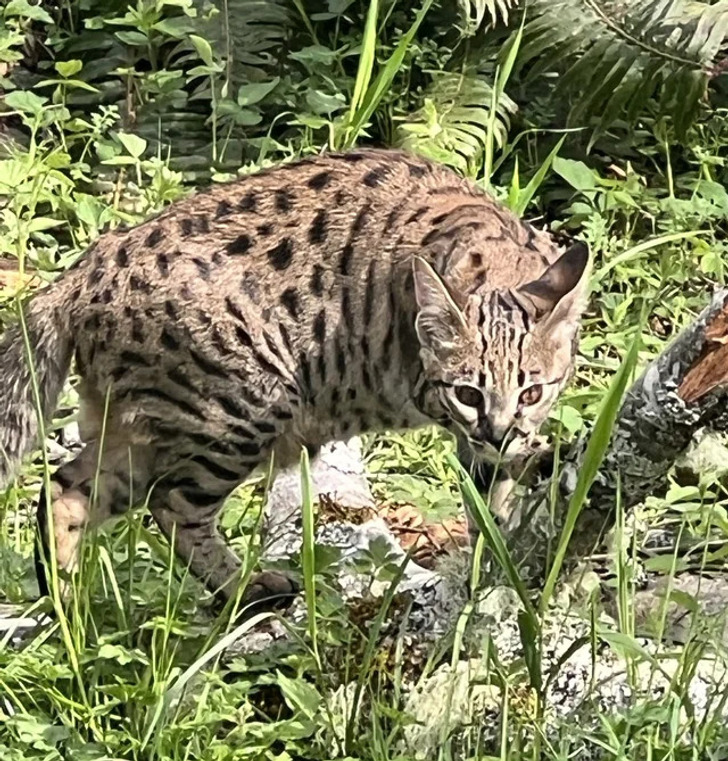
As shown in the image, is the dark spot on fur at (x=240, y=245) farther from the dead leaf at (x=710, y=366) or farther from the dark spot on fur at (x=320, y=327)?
the dead leaf at (x=710, y=366)

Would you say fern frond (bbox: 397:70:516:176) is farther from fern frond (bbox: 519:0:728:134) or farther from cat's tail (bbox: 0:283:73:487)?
cat's tail (bbox: 0:283:73:487)

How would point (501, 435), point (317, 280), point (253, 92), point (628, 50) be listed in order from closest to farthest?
point (501, 435)
point (317, 280)
point (628, 50)
point (253, 92)

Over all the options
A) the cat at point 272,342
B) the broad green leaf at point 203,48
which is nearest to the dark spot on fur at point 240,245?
the cat at point 272,342

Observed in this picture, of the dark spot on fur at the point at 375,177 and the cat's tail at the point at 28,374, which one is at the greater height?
the dark spot on fur at the point at 375,177

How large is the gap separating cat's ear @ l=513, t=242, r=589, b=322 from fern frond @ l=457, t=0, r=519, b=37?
→ 2636 mm

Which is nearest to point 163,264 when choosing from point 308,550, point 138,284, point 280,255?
point 138,284

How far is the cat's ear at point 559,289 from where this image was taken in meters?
3.78

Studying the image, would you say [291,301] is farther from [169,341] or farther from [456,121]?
[456,121]

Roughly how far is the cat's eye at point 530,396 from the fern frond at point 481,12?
2.82m

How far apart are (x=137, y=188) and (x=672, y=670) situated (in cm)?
340

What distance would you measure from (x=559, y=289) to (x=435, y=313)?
31cm

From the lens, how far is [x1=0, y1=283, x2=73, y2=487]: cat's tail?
3990 millimetres

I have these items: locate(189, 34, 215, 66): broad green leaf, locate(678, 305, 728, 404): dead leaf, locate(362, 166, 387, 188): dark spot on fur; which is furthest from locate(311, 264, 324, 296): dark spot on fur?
locate(189, 34, 215, 66): broad green leaf

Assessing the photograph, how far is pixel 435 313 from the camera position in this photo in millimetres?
3797
